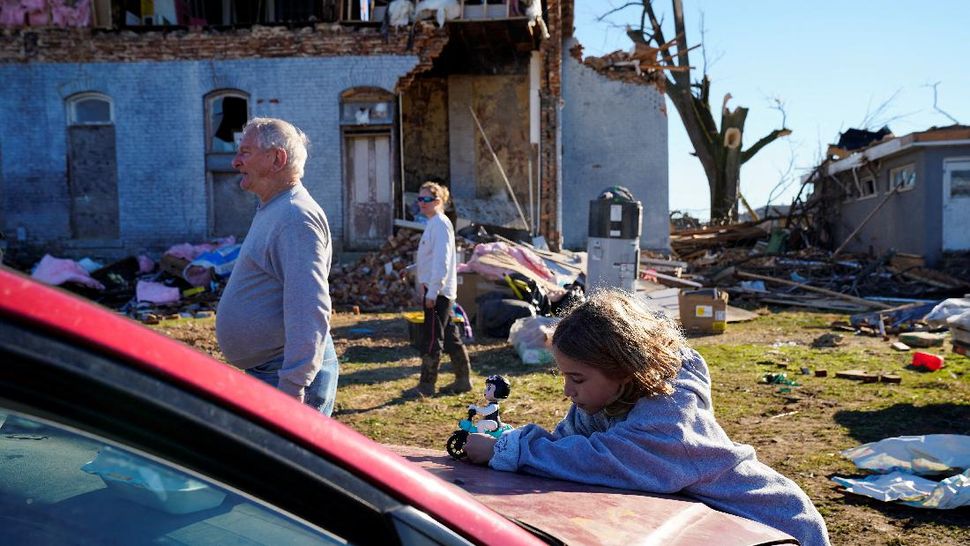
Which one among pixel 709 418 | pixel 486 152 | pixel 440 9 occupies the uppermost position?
pixel 440 9

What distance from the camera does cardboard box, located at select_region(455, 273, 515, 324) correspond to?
493 inches

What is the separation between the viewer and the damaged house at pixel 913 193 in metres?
19.6

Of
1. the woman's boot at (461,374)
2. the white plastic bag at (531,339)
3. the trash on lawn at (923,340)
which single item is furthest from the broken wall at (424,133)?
the woman's boot at (461,374)

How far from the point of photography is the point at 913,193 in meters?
20.3

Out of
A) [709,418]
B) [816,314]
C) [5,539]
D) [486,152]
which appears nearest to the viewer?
[5,539]

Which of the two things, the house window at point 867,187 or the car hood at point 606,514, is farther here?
the house window at point 867,187

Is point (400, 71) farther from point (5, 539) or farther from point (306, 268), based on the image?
point (5, 539)

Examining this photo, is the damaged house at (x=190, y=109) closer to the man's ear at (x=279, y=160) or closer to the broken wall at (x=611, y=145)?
the broken wall at (x=611, y=145)

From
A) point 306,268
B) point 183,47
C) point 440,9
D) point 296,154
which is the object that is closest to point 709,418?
point 306,268

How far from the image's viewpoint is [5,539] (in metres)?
1.24

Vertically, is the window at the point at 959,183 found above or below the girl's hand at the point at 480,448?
above

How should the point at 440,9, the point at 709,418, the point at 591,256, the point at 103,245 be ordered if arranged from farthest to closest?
the point at 103,245
the point at 440,9
the point at 591,256
the point at 709,418

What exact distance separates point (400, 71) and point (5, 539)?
56.4 feet

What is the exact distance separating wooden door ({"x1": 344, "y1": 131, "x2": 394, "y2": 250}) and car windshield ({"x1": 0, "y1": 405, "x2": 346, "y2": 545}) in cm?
1689
